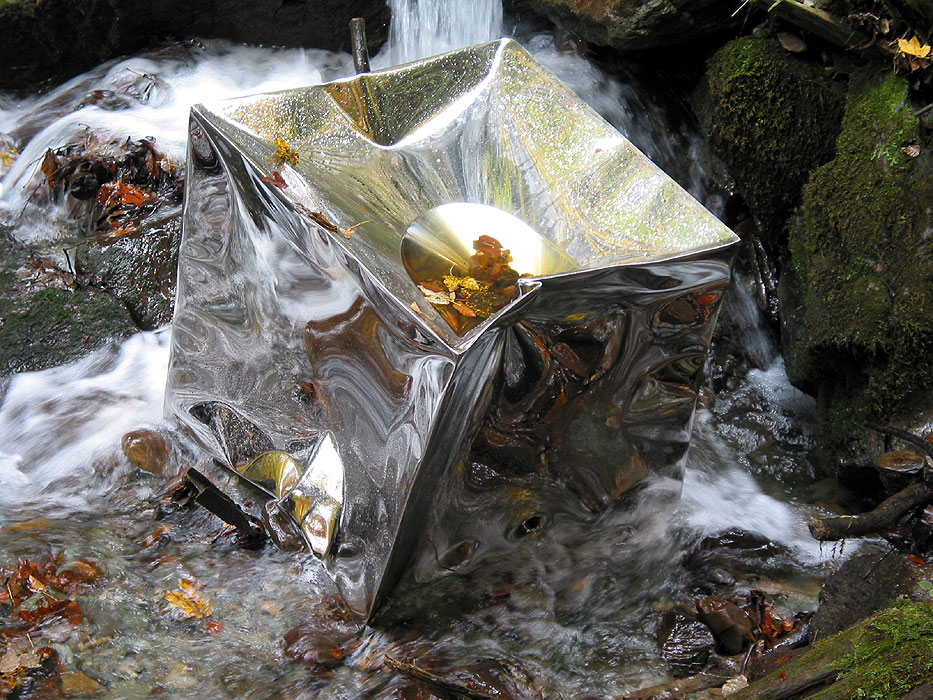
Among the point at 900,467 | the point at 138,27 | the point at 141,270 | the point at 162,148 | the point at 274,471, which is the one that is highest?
the point at 138,27

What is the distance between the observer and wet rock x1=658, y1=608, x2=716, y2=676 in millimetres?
2451

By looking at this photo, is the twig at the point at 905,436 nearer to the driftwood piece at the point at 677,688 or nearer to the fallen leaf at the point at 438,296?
the driftwood piece at the point at 677,688

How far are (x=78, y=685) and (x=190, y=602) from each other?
0.41 m

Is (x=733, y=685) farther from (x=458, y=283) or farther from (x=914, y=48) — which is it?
(x=914, y=48)

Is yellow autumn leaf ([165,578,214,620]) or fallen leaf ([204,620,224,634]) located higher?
yellow autumn leaf ([165,578,214,620])

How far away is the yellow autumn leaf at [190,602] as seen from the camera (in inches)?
98.5

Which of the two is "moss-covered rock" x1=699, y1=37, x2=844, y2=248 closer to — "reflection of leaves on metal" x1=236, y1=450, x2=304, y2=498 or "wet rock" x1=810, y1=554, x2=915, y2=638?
"wet rock" x1=810, y1=554, x2=915, y2=638

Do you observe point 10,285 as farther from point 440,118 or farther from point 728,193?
point 728,193

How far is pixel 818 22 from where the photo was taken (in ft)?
11.2

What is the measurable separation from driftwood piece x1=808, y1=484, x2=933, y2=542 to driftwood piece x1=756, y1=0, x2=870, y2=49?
1.76m

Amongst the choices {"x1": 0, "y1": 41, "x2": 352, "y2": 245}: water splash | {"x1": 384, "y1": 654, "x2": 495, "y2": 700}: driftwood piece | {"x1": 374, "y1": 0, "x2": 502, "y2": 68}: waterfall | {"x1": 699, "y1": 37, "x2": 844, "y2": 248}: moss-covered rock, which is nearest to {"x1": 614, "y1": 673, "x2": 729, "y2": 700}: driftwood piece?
{"x1": 384, "y1": 654, "x2": 495, "y2": 700}: driftwood piece

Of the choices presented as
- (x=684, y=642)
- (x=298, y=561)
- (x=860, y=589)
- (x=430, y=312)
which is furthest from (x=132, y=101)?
(x=860, y=589)

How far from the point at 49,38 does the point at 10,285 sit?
1966 mm

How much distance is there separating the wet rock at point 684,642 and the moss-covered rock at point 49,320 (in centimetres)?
252
